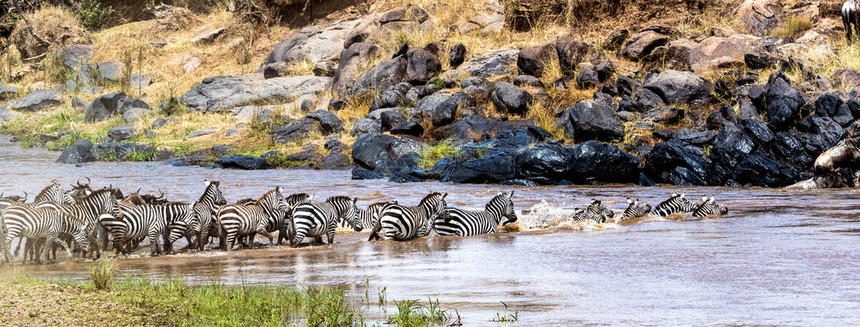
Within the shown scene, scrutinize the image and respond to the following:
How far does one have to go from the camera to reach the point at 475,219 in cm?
1321

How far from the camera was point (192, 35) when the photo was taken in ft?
151

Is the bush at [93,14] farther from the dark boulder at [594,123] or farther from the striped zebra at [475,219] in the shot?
the striped zebra at [475,219]

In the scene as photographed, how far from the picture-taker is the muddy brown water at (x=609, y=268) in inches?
291

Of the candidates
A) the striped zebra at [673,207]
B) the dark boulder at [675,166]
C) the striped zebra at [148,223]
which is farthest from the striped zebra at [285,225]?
the dark boulder at [675,166]

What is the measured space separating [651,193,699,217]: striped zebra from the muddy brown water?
622 millimetres

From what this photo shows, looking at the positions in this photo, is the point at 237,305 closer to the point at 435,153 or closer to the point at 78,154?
the point at 435,153

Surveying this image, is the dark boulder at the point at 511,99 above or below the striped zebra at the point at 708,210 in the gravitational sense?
above

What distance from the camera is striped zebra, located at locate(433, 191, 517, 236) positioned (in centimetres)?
1301

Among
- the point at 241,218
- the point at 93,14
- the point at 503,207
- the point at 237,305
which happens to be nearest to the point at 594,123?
the point at 503,207

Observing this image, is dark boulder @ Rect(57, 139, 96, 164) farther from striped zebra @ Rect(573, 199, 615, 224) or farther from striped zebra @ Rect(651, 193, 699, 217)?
striped zebra @ Rect(651, 193, 699, 217)

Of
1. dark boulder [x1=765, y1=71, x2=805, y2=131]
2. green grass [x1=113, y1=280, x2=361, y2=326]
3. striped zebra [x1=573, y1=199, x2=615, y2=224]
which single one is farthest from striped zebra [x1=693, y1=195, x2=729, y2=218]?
green grass [x1=113, y1=280, x2=361, y2=326]

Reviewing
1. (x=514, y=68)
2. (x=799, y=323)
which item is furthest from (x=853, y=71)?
(x=799, y=323)

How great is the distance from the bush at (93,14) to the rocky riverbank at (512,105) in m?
9.39

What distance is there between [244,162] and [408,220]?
46.8 feet
